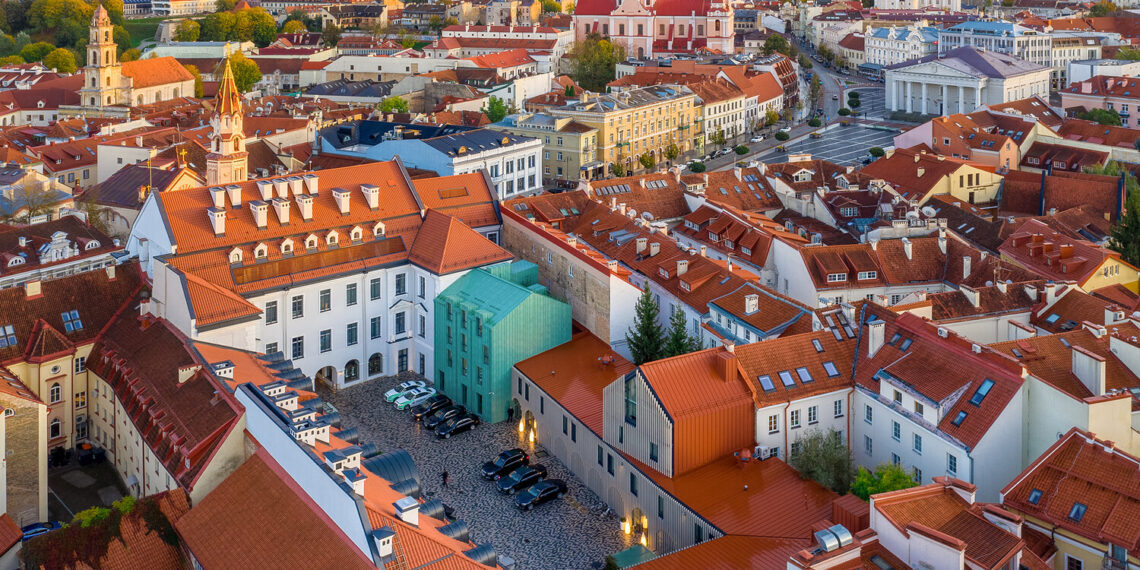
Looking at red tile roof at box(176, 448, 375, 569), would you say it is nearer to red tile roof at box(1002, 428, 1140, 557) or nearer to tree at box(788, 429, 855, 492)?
tree at box(788, 429, 855, 492)

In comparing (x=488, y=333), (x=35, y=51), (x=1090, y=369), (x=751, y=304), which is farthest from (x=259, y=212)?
(x=35, y=51)

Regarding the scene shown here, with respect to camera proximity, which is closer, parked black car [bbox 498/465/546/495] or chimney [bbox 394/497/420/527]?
chimney [bbox 394/497/420/527]

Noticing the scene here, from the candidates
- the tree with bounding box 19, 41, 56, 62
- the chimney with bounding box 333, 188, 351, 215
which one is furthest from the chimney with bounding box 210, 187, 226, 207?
the tree with bounding box 19, 41, 56, 62

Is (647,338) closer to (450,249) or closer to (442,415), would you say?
(442,415)

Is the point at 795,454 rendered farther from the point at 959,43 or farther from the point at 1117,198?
the point at 959,43

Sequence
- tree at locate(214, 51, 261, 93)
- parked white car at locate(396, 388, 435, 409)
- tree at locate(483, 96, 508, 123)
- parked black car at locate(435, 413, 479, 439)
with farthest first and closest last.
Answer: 1. tree at locate(214, 51, 261, 93)
2. tree at locate(483, 96, 508, 123)
3. parked white car at locate(396, 388, 435, 409)
4. parked black car at locate(435, 413, 479, 439)

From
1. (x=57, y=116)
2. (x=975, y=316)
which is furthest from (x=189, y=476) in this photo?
(x=57, y=116)

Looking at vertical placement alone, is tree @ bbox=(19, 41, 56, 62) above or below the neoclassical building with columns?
above
